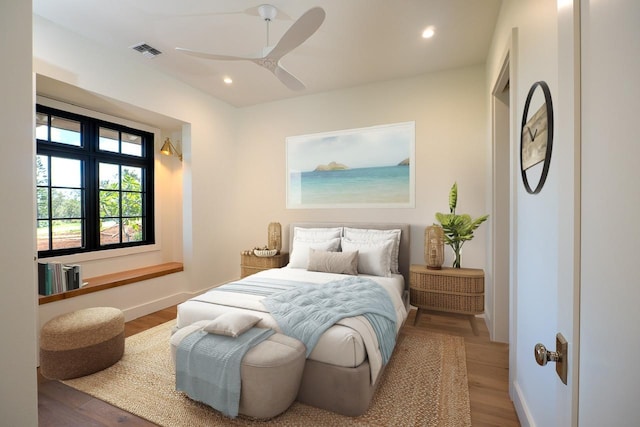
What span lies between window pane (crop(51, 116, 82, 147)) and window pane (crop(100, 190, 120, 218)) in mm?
654

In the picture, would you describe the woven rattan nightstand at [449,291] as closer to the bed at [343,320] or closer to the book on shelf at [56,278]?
the bed at [343,320]

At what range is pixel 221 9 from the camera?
93.3 inches

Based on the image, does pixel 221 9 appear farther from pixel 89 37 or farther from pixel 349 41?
pixel 89 37

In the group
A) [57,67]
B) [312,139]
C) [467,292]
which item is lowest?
[467,292]

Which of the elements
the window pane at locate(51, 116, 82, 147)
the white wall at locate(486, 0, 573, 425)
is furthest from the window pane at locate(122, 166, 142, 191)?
the white wall at locate(486, 0, 573, 425)

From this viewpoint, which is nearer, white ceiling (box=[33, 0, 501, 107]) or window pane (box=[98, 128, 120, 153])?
white ceiling (box=[33, 0, 501, 107])

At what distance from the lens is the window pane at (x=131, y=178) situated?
A: 12.6ft

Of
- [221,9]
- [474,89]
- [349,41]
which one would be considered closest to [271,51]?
[221,9]

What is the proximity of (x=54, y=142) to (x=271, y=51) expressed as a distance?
9.00ft

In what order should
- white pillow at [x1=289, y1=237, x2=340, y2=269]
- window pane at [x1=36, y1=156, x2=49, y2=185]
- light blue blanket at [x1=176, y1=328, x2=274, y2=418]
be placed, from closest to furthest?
light blue blanket at [x1=176, y1=328, x2=274, y2=418] → window pane at [x1=36, y1=156, x2=49, y2=185] → white pillow at [x1=289, y1=237, x2=340, y2=269]

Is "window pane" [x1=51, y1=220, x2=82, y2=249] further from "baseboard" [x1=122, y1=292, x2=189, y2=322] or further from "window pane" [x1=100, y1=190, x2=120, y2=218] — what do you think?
"baseboard" [x1=122, y1=292, x2=189, y2=322]

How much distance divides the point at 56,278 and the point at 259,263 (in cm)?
220

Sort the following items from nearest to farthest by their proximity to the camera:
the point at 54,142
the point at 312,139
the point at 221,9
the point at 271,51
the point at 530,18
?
the point at 530,18
the point at 271,51
the point at 221,9
the point at 54,142
the point at 312,139

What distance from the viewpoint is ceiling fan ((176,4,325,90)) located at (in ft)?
5.97
